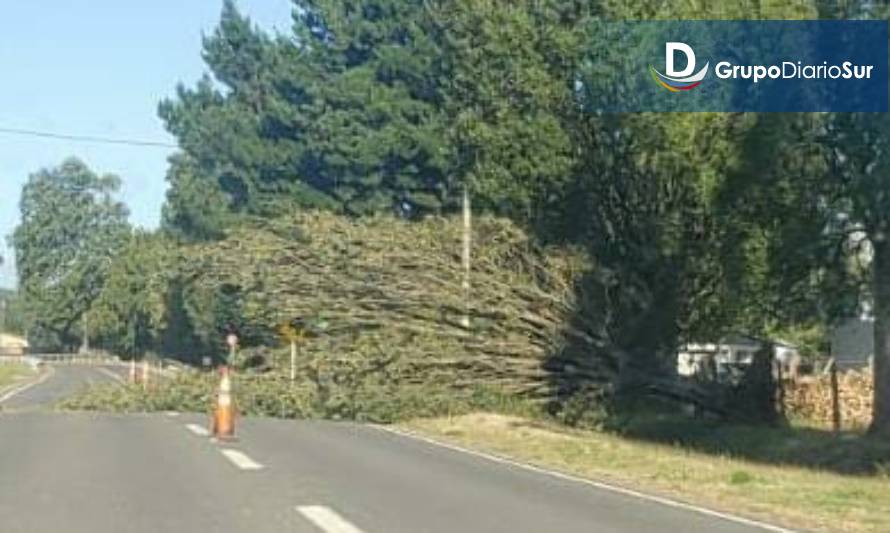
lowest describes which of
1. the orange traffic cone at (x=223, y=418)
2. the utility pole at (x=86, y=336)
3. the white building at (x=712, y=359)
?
the orange traffic cone at (x=223, y=418)

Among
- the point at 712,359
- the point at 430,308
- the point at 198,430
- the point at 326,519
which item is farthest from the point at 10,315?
the point at 326,519

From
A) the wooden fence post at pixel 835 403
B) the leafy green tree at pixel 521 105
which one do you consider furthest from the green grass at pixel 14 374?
the wooden fence post at pixel 835 403

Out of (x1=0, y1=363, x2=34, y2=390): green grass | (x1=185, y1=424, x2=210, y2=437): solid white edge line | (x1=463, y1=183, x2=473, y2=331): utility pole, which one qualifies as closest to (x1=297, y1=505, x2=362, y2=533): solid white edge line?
(x1=185, y1=424, x2=210, y2=437): solid white edge line

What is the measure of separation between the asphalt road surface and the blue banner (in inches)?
317

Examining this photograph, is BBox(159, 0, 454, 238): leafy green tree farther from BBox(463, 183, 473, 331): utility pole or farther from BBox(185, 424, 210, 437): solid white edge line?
BBox(185, 424, 210, 437): solid white edge line

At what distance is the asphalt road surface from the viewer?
11.9 m

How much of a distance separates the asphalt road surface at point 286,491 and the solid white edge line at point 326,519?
12mm

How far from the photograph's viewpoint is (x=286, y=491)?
1419 centimetres

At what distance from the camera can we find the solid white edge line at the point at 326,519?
11394 mm

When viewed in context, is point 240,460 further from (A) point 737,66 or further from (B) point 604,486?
(A) point 737,66

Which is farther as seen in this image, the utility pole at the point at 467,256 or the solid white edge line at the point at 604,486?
the utility pole at the point at 467,256

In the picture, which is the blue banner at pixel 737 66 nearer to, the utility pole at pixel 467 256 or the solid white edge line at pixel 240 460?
the utility pole at pixel 467 256

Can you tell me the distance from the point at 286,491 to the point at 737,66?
46.2 ft

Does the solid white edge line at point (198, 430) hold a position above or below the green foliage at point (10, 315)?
below
